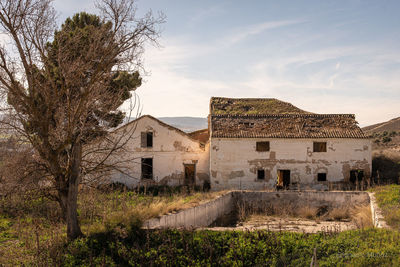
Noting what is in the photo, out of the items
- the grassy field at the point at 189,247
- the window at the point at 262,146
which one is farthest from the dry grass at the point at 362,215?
the window at the point at 262,146

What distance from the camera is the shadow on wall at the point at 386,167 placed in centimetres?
2164

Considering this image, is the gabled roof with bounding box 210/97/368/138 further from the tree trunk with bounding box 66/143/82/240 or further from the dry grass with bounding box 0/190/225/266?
the tree trunk with bounding box 66/143/82/240

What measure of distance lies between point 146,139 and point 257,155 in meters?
6.91

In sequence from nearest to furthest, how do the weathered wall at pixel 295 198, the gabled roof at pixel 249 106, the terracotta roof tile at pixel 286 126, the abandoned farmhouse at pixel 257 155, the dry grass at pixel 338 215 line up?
the dry grass at pixel 338 215, the weathered wall at pixel 295 198, the abandoned farmhouse at pixel 257 155, the terracotta roof tile at pixel 286 126, the gabled roof at pixel 249 106

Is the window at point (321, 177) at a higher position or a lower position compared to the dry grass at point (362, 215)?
higher

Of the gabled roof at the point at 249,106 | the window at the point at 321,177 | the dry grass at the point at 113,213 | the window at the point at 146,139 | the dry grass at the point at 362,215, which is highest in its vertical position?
the gabled roof at the point at 249,106

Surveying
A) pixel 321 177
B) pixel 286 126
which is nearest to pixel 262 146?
pixel 286 126

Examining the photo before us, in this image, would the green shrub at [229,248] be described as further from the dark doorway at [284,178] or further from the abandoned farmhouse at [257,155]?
the dark doorway at [284,178]

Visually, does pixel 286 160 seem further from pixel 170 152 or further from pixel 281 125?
pixel 170 152

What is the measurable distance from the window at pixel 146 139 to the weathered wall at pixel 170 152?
21 centimetres

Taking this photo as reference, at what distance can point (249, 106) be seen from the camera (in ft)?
90.3

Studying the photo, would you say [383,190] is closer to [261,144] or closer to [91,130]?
[261,144]

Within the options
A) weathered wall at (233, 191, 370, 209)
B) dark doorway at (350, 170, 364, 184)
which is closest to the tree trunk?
weathered wall at (233, 191, 370, 209)

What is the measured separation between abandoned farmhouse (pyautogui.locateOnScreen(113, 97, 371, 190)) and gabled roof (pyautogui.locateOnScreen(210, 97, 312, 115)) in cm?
279
